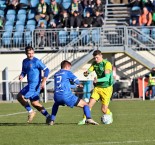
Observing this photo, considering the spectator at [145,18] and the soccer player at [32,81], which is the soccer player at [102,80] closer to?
the soccer player at [32,81]

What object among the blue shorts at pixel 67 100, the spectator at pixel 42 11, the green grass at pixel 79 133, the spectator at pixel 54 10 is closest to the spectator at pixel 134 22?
the spectator at pixel 54 10

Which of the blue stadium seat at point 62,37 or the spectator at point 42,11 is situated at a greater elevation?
the spectator at point 42,11

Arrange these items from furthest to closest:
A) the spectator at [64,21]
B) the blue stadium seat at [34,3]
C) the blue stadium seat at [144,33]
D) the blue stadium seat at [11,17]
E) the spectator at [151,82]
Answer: the blue stadium seat at [34,3] < the blue stadium seat at [11,17] < the spectator at [64,21] < the blue stadium seat at [144,33] < the spectator at [151,82]

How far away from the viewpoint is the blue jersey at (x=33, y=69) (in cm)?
1739

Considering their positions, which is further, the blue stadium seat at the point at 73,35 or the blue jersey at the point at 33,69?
the blue stadium seat at the point at 73,35

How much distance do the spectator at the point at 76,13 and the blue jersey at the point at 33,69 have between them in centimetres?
1475

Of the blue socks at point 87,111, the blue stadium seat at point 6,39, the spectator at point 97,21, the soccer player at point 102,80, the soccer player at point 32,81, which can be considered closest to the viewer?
the blue socks at point 87,111

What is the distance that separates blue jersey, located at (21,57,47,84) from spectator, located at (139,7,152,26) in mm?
15942

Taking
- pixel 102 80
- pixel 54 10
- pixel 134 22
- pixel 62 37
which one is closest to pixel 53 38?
pixel 62 37

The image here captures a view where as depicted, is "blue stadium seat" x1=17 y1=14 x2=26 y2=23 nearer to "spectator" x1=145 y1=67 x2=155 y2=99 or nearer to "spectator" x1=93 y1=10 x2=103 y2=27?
"spectator" x1=93 y1=10 x2=103 y2=27

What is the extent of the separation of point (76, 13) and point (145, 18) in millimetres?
3177

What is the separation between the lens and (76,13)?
33.2 meters

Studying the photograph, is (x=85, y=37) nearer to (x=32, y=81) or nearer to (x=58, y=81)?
(x=32, y=81)

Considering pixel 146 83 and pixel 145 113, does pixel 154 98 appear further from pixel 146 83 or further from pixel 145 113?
pixel 145 113
